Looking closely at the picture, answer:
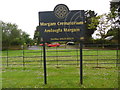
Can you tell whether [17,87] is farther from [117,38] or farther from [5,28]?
[5,28]

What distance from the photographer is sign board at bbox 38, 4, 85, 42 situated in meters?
6.51

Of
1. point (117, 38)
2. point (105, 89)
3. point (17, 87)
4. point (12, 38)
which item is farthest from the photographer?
point (12, 38)

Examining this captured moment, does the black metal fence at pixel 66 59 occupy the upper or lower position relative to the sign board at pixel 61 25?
lower

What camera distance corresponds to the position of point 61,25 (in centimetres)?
652

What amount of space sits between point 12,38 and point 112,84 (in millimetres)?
38705

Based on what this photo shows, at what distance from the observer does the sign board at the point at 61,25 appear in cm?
651

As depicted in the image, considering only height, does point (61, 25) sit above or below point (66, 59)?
above

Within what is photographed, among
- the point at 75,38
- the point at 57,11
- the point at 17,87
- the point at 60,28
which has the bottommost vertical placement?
the point at 17,87

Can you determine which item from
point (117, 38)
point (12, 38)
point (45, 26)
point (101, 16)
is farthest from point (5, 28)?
point (45, 26)

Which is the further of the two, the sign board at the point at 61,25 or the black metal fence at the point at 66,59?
the black metal fence at the point at 66,59

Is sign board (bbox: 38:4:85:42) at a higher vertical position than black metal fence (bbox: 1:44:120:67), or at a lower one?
higher

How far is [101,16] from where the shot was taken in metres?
35.4

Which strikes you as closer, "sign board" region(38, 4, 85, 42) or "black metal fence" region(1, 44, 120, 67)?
"sign board" region(38, 4, 85, 42)

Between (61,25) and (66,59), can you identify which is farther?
(66,59)
